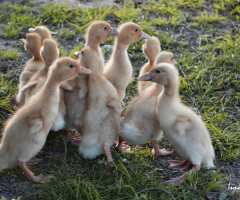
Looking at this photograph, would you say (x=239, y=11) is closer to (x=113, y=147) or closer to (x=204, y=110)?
(x=204, y=110)

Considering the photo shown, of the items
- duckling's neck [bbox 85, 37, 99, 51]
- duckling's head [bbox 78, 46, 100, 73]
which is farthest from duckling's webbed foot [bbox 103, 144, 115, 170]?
duckling's neck [bbox 85, 37, 99, 51]

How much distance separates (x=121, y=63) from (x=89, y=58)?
22.8 inches

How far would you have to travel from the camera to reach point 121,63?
523 centimetres

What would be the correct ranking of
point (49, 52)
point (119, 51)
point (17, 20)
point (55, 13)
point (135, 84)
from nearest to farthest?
point (49, 52) → point (119, 51) → point (135, 84) → point (17, 20) → point (55, 13)

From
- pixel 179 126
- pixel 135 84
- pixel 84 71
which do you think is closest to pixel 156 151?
pixel 179 126

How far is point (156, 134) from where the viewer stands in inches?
187

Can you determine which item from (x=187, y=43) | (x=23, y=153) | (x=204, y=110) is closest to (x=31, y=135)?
(x=23, y=153)

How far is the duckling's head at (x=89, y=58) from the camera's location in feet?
15.5

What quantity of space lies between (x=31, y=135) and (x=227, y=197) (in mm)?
2049

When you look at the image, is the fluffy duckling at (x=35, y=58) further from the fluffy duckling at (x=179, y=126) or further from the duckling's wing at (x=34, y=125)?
the fluffy duckling at (x=179, y=126)

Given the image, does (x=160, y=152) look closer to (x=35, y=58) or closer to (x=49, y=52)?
(x=49, y=52)

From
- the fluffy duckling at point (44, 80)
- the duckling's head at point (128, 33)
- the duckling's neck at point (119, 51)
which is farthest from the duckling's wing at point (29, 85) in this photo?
the duckling's head at point (128, 33)

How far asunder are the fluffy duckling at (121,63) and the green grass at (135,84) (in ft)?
2.06

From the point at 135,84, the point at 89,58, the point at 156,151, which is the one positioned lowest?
the point at 135,84
